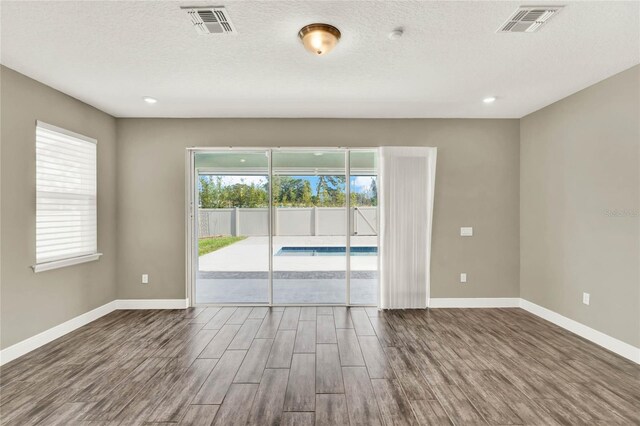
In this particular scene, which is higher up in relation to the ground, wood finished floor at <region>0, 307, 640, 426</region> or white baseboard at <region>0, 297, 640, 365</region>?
white baseboard at <region>0, 297, 640, 365</region>

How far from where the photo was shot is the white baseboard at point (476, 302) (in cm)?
430

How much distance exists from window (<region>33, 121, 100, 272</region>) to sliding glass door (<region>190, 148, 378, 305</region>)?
1.20 metres

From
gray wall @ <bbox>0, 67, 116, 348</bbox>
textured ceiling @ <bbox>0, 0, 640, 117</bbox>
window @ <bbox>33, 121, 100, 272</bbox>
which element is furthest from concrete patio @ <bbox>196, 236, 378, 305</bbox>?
textured ceiling @ <bbox>0, 0, 640, 117</bbox>

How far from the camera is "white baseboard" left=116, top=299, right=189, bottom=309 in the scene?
4254 mm

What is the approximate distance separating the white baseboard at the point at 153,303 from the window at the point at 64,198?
2.75ft

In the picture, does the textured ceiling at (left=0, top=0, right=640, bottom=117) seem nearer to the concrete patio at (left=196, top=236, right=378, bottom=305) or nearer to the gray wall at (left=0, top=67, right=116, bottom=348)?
the gray wall at (left=0, top=67, right=116, bottom=348)

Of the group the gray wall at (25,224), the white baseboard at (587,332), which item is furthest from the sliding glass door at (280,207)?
the white baseboard at (587,332)

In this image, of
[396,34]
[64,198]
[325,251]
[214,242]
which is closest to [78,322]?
[64,198]

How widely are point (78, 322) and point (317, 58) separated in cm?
394

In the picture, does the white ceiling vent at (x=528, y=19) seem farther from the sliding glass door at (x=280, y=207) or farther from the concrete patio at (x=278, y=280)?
the concrete patio at (x=278, y=280)

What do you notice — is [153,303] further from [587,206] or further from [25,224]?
[587,206]

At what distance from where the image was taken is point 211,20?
2084 millimetres

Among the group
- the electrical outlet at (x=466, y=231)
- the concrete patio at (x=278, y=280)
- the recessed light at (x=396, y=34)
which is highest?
the recessed light at (x=396, y=34)

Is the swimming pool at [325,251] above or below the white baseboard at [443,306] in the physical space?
above
